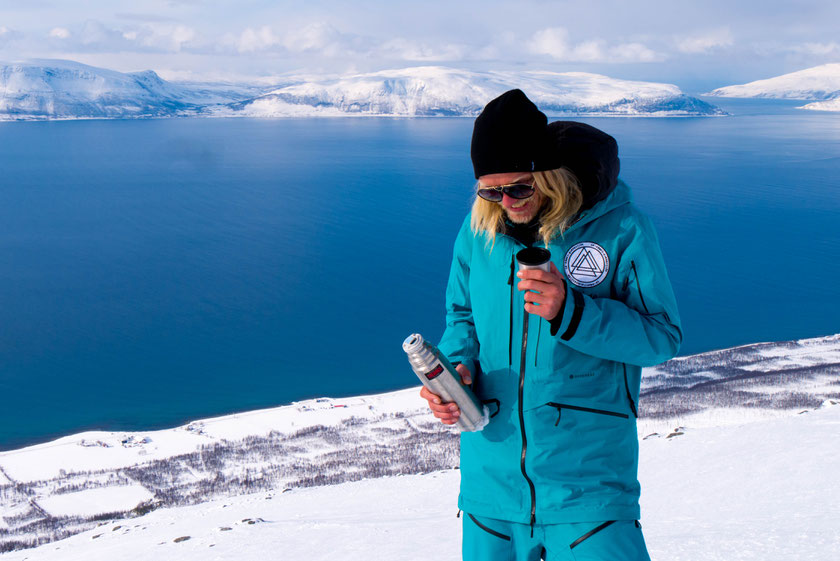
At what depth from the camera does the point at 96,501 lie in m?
19.6

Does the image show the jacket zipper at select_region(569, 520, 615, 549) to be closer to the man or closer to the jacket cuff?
the man

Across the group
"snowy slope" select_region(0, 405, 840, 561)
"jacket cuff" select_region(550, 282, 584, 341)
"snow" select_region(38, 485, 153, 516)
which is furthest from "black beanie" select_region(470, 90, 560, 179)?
"snow" select_region(38, 485, 153, 516)

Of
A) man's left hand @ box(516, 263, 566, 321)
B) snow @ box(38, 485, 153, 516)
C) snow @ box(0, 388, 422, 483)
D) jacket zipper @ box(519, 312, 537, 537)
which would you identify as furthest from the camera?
snow @ box(0, 388, 422, 483)

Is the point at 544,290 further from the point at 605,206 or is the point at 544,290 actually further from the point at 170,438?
the point at 170,438

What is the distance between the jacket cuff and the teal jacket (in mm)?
13

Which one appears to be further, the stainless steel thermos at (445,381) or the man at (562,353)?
the stainless steel thermos at (445,381)

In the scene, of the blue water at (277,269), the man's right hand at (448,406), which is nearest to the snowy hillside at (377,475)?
the man's right hand at (448,406)

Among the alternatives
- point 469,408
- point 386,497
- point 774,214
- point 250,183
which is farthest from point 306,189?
point 469,408

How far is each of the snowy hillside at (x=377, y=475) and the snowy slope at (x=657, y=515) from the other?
0.03 m

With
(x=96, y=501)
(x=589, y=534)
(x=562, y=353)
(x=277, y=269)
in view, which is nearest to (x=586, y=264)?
(x=562, y=353)

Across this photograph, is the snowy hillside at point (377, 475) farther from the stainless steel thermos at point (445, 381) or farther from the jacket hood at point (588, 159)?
the jacket hood at point (588, 159)

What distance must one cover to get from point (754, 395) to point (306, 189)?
216 ft

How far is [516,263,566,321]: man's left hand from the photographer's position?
2.05 metres

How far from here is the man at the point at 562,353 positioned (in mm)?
2193
